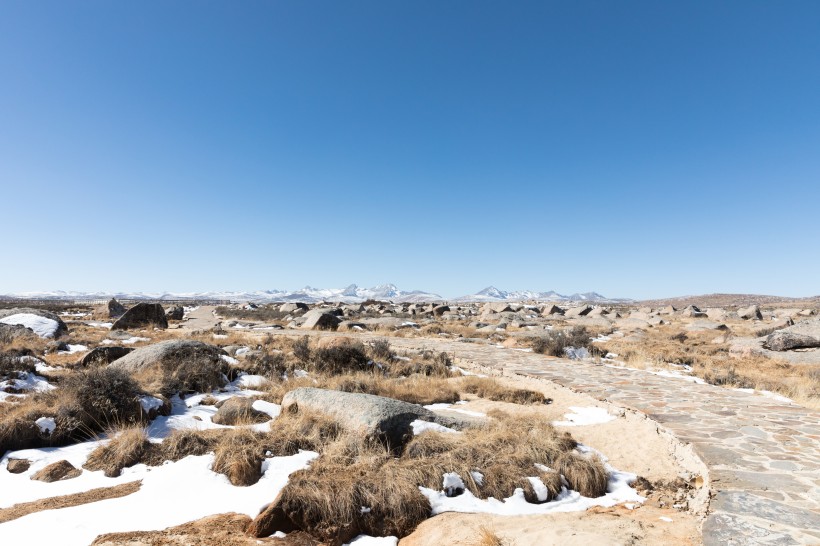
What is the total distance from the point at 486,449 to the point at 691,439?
12.2 ft

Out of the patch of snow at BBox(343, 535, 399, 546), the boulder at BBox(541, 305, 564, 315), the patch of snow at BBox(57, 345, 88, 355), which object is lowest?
the patch of snow at BBox(343, 535, 399, 546)

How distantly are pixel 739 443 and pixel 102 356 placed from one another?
15217 mm

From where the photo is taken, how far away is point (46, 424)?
698cm

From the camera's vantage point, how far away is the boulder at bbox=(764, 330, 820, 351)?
1738 cm

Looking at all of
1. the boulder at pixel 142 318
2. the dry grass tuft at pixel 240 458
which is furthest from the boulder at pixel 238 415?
the boulder at pixel 142 318

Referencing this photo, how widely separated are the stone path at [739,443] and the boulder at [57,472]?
7.69 m

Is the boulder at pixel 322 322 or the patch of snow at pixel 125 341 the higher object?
the boulder at pixel 322 322

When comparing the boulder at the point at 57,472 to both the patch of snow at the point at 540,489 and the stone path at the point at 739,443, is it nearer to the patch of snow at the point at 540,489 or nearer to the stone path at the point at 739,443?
the patch of snow at the point at 540,489

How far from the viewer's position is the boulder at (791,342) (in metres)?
17.4

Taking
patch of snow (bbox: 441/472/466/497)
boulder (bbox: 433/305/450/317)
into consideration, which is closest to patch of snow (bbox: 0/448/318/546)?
patch of snow (bbox: 441/472/466/497)

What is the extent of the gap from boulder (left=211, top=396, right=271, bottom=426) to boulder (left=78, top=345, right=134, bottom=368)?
18.3 ft

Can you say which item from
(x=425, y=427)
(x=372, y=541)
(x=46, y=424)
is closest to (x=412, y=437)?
(x=425, y=427)

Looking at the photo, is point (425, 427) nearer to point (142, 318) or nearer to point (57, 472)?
point (57, 472)

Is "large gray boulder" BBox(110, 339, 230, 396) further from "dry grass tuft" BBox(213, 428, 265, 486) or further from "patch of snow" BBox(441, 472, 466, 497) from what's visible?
"patch of snow" BBox(441, 472, 466, 497)
